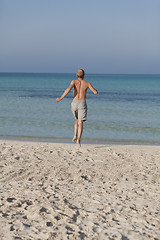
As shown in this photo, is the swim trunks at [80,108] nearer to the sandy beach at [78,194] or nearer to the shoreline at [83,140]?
the sandy beach at [78,194]

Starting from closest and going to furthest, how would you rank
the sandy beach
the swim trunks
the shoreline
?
the sandy beach
the swim trunks
the shoreline

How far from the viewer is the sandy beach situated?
3.33m

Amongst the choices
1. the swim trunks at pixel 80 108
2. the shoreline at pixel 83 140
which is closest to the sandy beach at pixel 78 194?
the swim trunks at pixel 80 108

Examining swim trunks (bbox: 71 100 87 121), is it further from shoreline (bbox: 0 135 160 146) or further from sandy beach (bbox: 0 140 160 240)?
shoreline (bbox: 0 135 160 146)

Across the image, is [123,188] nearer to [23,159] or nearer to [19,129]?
[23,159]

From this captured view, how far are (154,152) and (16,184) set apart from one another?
406 centimetres

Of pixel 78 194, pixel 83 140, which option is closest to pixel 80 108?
pixel 83 140

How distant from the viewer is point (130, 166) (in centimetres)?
632

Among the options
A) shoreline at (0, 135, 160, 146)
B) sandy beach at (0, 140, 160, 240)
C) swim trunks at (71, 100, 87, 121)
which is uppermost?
swim trunks at (71, 100, 87, 121)

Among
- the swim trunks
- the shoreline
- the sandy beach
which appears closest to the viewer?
the sandy beach

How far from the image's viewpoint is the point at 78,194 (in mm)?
4504

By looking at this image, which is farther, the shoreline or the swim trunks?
the shoreline

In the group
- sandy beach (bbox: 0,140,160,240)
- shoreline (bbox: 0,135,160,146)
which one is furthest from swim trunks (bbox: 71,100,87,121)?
shoreline (bbox: 0,135,160,146)

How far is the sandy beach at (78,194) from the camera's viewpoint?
3334 millimetres
